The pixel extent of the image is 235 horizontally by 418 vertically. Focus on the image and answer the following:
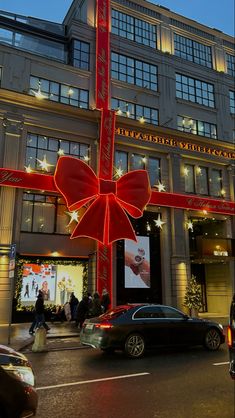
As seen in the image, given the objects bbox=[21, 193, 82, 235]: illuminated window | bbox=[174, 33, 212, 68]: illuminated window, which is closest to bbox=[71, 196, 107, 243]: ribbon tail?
bbox=[21, 193, 82, 235]: illuminated window

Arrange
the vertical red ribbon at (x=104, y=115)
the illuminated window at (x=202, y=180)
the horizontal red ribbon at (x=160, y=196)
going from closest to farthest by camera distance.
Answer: the horizontal red ribbon at (x=160, y=196)
the vertical red ribbon at (x=104, y=115)
the illuminated window at (x=202, y=180)

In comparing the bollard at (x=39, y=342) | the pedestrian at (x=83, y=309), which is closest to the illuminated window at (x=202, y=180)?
the pedestrian at (x=83, y=309)

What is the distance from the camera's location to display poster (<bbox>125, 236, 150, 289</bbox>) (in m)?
22.1

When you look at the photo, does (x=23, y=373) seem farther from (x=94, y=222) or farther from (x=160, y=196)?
(x=160, y=196)

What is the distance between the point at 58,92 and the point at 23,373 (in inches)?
824

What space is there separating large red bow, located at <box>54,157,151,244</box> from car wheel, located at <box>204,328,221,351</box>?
9934 mm

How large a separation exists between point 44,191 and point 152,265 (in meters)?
8.15

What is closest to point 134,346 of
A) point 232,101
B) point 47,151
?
point 47,151

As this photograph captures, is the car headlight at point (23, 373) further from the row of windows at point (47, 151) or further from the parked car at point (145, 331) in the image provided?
the row of windows at point (47, 151)

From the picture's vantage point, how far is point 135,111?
2536 centimetres

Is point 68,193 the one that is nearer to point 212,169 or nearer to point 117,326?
point 117,326

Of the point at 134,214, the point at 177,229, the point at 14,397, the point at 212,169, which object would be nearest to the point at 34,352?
the point at 14,397

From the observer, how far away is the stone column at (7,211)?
1817 cm

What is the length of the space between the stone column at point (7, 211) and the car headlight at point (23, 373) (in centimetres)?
1346
